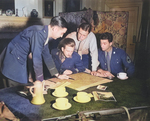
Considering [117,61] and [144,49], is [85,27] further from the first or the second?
[144,49]

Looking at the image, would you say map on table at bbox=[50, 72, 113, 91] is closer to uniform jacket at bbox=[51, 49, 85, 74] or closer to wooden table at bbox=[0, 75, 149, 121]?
wooden table at bbox=[0, 75, 149, 121]

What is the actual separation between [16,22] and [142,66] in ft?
6.67

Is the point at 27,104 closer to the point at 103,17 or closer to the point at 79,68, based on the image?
the point at 79,68

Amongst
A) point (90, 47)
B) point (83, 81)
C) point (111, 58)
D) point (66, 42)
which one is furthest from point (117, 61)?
point (83, 81)

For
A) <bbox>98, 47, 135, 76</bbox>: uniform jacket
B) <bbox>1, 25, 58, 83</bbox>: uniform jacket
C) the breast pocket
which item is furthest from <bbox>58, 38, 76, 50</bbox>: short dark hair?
the breast pocket

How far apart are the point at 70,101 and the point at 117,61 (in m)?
1.37

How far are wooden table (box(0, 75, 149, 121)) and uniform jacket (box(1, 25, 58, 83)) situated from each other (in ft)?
1.43

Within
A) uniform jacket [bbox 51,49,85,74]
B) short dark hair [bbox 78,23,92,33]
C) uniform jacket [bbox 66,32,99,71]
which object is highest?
short dark hair [bbox 78,23,92,33]

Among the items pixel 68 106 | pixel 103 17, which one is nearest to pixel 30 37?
A: pixel 68 106

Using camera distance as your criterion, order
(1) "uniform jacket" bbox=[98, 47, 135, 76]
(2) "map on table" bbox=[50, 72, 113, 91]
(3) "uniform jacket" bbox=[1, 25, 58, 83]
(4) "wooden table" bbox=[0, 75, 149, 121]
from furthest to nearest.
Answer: (1) "uniform jacket" bbox=[98, 47, 135, 76] < (3) "uniform jacket" bbox=[1, 25, 58, 83] < (2) "map on table" bbox=[50, 72, 113, 91] < (4) "wooden table" bbox=[0, 75, 149, 121]

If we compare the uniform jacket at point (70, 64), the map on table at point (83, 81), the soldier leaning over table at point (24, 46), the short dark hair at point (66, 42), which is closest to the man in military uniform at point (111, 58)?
the uniform jacket at point (70, 64)

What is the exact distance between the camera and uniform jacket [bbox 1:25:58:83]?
160 centimetres

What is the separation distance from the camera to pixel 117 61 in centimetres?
231

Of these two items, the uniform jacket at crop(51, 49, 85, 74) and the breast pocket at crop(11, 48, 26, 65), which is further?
the uniform jacket at crop(51, 49, 85, 74)
